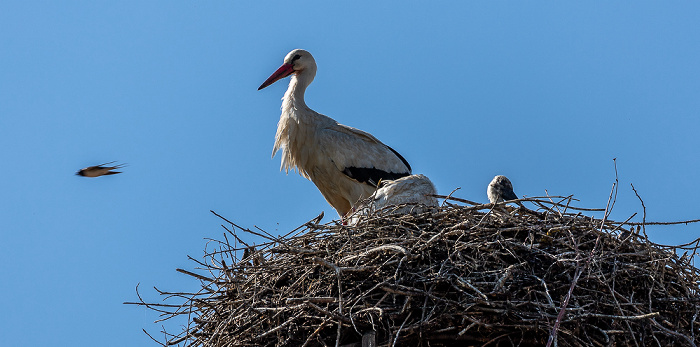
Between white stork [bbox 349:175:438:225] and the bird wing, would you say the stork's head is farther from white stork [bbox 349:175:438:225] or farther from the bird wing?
white stork [bbox 349:175:438:225]

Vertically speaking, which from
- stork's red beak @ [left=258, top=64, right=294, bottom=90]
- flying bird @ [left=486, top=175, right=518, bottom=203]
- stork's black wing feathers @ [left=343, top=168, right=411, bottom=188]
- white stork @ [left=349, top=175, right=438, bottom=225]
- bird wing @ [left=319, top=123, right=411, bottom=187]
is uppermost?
stork's red beak @ [left=258, top=64, right=294, bottom=90]

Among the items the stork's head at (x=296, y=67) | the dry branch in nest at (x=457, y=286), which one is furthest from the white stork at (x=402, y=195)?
the stork's head at (x=296, y=67)

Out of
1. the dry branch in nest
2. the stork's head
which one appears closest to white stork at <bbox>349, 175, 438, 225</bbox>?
the dry branch in nest

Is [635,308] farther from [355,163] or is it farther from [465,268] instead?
[355,163]

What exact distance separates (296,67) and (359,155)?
3.73 feet

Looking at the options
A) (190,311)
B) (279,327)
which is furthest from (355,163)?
(279,327)

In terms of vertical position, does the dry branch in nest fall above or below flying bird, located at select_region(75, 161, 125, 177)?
below

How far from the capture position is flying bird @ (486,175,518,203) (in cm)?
662

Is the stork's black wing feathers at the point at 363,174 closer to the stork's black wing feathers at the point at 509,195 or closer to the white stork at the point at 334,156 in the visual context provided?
the white stork at the point at 334,156

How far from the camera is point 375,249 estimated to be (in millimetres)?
4215

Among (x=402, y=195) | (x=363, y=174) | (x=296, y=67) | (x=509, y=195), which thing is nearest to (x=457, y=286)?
(x=402, y=195)

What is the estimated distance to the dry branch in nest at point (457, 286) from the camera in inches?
156

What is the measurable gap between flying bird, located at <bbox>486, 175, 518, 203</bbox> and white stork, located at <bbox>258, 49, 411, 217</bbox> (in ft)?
3.18

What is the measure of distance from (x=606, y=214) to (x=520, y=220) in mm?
412
